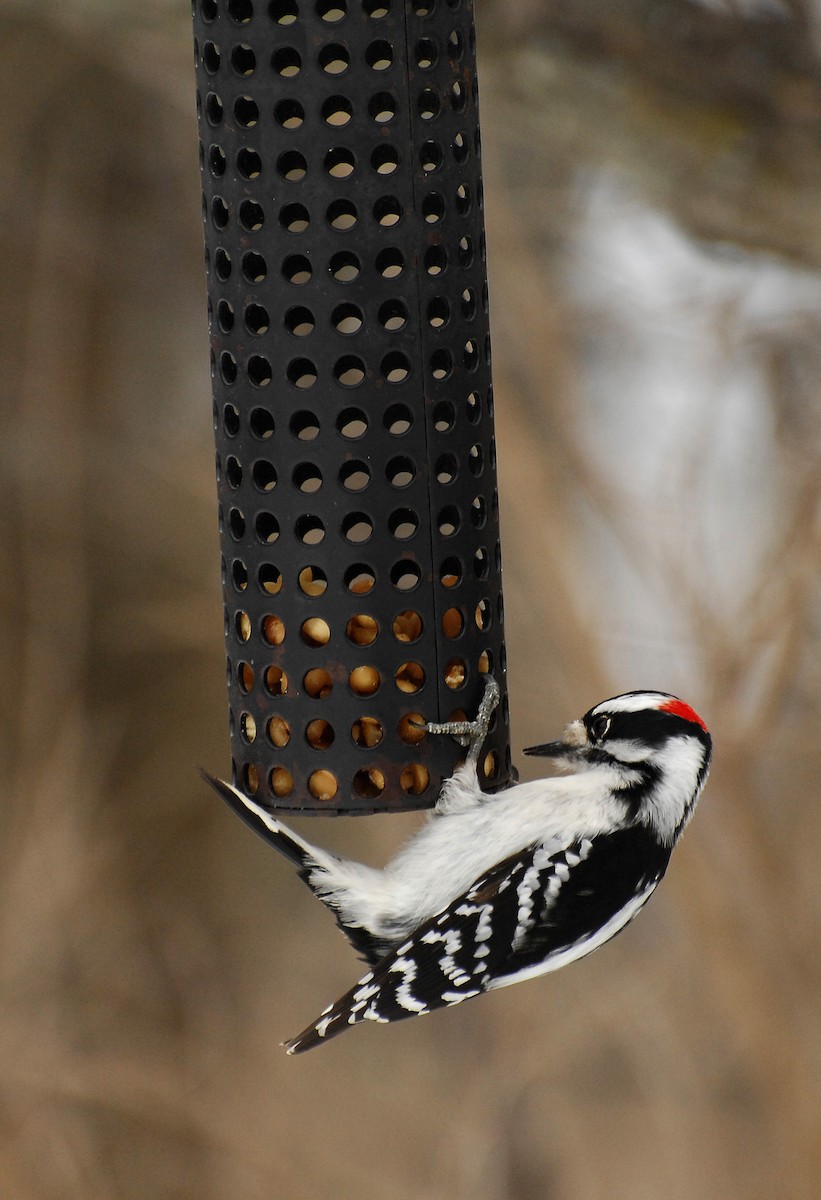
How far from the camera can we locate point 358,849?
3.87 metres

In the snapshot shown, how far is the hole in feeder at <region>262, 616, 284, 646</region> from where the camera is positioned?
1.55 meters

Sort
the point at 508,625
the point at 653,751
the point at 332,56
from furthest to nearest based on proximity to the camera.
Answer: the point at 508,625
the point at 653,751
the point at 332,56

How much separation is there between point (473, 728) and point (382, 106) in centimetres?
71

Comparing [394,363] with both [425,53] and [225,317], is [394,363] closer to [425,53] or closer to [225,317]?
[225,317]

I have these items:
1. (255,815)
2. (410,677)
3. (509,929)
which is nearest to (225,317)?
(410,677)

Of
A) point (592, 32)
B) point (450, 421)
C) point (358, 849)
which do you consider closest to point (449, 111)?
point (450, 421)

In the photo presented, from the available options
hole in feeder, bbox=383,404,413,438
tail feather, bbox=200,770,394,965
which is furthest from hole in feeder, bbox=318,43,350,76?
tail feather, bbox=200,770,394,965

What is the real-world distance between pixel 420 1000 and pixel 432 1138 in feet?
8.50

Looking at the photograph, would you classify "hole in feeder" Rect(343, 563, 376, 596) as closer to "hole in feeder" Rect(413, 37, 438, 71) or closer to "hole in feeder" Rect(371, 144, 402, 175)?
"hole in feeder" Rect(371, 144, 402, 175)

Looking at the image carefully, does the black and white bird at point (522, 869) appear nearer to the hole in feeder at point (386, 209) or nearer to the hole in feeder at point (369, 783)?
the hole in feeder at point (369, 783)

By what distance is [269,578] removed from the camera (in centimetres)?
156

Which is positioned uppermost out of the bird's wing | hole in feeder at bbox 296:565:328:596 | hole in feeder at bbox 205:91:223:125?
hole in feeder at bbox 205:91:223:125

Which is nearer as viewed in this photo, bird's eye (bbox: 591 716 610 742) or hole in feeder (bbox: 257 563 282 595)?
hole in feeder (bbox: 257 563 282 595)

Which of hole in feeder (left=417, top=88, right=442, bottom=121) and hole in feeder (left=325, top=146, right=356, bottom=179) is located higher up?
hole in feeder (left=417, top=88, right=442, bottom=121)
